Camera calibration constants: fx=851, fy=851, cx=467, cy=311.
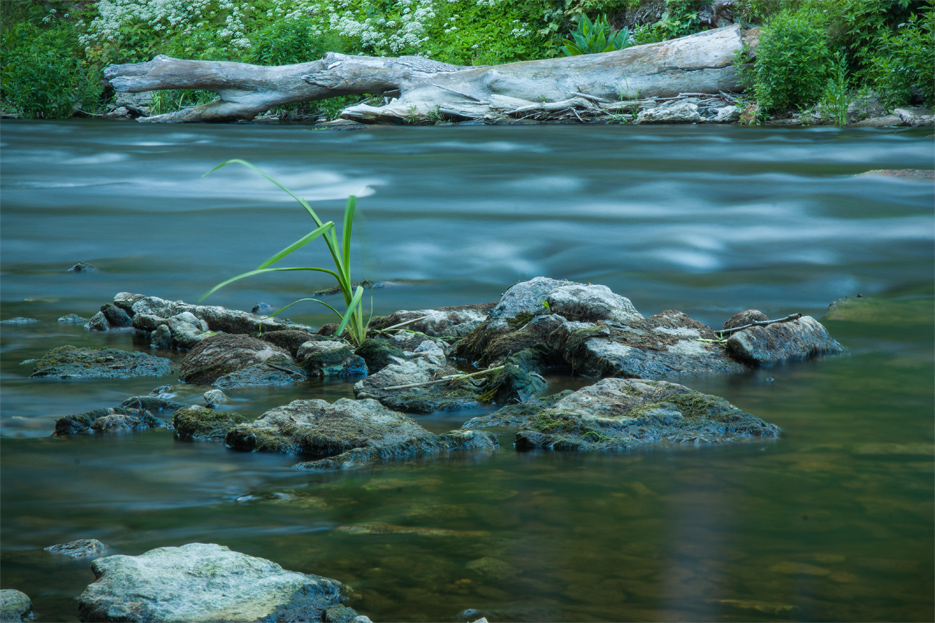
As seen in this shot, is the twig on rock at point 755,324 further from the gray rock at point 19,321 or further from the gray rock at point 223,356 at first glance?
the gray rock at point 19,321

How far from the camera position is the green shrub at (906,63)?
10.7 meters

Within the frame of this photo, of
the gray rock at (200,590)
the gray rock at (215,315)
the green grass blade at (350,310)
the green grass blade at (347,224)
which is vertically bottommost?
the gray rock at (215,315)

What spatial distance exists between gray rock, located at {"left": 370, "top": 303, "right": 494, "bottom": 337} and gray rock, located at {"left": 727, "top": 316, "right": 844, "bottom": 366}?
1.16 metres

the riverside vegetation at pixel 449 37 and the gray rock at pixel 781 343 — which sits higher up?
the riverside vegetation at pixel 449 37

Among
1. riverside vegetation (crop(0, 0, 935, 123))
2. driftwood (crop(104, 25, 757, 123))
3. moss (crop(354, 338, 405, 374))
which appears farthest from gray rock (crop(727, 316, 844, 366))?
driftwood (crop(104, 25, 757, 123))

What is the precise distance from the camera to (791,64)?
11414mm

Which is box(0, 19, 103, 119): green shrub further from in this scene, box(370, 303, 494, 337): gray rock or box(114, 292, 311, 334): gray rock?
box(370, 303, 494, 337): gray rock

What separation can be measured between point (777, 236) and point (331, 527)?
5.27m

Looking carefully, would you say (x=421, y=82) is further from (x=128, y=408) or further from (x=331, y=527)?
(x=331, y=527)

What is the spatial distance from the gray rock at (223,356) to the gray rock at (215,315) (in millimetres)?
401

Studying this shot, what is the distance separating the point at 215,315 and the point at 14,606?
8.56 ft

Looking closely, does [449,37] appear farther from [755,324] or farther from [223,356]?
[223,356]

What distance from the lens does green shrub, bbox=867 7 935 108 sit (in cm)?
1073

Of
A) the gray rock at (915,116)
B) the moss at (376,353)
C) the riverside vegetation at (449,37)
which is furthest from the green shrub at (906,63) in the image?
the moss at (376,353)
